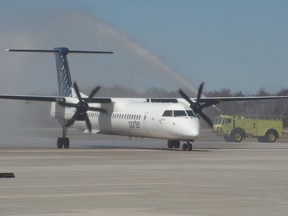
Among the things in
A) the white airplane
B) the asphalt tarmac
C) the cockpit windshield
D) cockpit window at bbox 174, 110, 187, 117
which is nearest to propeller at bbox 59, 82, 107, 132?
the white airplane

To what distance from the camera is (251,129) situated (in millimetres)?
71812

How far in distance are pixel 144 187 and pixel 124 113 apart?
1120 inches

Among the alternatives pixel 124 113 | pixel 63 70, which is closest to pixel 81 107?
pixel 124 113

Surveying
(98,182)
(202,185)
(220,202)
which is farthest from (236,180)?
(220,202)

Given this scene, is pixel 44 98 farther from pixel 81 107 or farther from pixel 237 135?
pixel 237 135

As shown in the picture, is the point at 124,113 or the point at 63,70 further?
the point at 63,70

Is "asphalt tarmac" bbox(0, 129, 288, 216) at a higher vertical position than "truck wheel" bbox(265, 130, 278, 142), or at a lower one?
lower

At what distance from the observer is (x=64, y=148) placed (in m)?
50.1

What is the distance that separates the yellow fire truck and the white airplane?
1609 cm

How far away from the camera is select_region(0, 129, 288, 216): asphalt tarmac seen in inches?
674

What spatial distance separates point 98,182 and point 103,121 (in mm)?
28192

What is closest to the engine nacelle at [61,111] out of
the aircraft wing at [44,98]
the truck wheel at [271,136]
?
the aircraft wing at [44,98]

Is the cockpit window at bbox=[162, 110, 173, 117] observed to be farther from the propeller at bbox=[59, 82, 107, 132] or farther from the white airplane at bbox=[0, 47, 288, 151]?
the propeller at bbox=[59, 82, 107, 132]

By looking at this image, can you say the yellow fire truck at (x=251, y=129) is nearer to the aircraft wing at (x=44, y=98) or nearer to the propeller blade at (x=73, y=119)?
the aircraft wing at (x=44, y=98)
